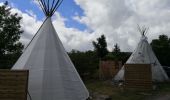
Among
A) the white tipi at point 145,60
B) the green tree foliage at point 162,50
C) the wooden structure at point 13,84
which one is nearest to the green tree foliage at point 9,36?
the white tipi at point 145,60

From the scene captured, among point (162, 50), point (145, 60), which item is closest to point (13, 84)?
point (145, 60)

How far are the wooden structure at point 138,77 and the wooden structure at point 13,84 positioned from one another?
992 cm

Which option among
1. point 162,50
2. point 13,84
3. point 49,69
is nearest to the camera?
point 13,84

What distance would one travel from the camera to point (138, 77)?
1822 centimetres

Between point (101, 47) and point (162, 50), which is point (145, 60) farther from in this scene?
point (101, 47)

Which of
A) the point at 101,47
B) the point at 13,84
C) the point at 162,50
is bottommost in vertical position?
the point at 13,84

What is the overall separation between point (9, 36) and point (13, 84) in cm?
1259

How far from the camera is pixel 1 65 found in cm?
1980

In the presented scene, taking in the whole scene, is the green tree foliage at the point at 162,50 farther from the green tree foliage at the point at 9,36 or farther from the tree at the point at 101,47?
the green tree foliage at the point at 9,36

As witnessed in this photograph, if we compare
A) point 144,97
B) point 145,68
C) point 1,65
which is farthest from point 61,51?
point 1,65

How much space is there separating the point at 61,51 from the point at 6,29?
10.2m

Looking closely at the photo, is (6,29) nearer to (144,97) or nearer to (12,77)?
(144,97)

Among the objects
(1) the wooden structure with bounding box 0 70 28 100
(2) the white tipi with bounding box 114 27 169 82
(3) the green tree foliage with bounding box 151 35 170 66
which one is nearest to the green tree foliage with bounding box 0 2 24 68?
(2) the white tipi with bounding box 114 27 169 82

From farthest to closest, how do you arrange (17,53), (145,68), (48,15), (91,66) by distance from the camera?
(91,66) < (17,53) < (145,68) < (48,15)
